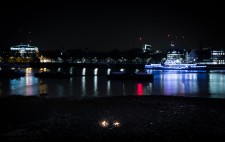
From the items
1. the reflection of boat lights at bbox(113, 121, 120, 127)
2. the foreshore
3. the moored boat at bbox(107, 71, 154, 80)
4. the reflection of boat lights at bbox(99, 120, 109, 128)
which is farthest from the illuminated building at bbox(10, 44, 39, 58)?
the reflection of boat lights at bbox(113, 121, 120, 127)

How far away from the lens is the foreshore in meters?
10.8

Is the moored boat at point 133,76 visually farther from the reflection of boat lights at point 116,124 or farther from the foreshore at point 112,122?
the reflection of boat lights at point 116,124

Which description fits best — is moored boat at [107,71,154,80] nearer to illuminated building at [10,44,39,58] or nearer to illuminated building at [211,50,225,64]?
illuminated building at [211,50,225,64]

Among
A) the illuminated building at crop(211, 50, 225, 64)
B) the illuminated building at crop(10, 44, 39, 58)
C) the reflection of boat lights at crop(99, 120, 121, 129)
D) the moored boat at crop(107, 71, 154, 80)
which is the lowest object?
the reflection of boat lights at crop(99, 120, 121, 129)

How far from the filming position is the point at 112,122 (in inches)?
510

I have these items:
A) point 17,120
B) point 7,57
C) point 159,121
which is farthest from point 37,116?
point 7,57

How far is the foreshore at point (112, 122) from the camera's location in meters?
10.8

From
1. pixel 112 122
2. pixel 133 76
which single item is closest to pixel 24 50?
pixel 133 76

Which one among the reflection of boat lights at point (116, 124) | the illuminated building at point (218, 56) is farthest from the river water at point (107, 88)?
the illuminated building at point (218, 56)

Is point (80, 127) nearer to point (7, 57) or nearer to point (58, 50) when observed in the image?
point (7, 57)

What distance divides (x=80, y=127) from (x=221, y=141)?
5159 millimetres

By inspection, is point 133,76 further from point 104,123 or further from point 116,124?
point 116,124

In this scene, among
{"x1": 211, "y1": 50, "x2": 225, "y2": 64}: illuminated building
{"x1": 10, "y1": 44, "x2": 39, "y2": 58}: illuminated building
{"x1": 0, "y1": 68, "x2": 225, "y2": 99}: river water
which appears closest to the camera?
{"x1": 0, "y1": 68, "x2": 225, "y2": 99}: river water

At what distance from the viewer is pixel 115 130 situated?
11.6m
